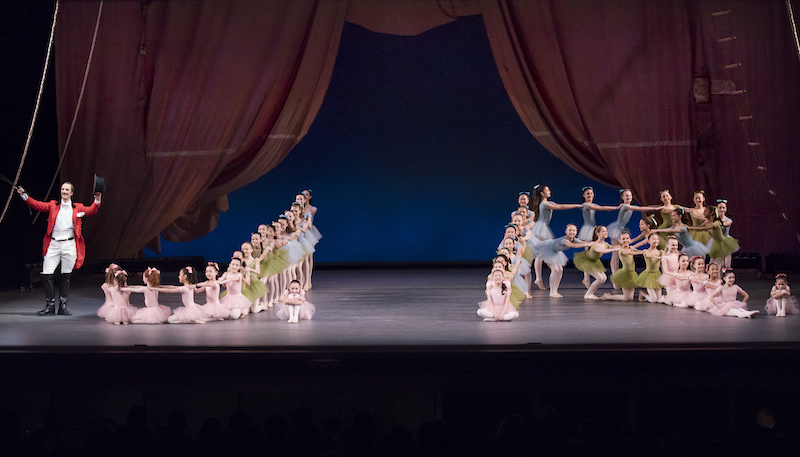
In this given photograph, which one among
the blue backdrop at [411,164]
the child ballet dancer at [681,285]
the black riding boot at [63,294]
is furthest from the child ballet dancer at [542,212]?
the black riding boot at [63,294]

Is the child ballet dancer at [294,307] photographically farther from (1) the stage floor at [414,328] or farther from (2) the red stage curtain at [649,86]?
(2) the red stage curtain at [649,86]

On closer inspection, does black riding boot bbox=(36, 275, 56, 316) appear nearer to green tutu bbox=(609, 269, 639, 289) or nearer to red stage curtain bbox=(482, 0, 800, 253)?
green tutu bbox=(609, 269, 639, 289)

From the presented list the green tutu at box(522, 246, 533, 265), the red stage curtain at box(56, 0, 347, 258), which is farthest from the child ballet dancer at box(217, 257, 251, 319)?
the red stage curtain at box(56, 0, 347, 258)

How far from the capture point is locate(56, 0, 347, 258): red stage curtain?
7.79 metres

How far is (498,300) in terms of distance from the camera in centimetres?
508

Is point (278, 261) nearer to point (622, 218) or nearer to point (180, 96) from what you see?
point (180, 96)

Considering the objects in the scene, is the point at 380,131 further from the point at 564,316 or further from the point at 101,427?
the point at 101,427

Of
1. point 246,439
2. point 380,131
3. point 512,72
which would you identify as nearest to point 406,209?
point 380,131

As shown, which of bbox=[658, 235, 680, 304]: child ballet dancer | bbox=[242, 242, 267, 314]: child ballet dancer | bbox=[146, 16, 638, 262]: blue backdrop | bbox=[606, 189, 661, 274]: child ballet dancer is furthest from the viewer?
bbox=[146, 16, 638, 262]: blue backdrop

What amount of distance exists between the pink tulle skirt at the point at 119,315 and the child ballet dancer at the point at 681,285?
3943 millimetres

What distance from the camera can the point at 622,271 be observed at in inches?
244

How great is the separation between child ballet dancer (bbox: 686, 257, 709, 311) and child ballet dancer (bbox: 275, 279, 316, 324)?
276 cm

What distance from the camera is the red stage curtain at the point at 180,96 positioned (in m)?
7.79

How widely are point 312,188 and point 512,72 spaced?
312 centimetres
